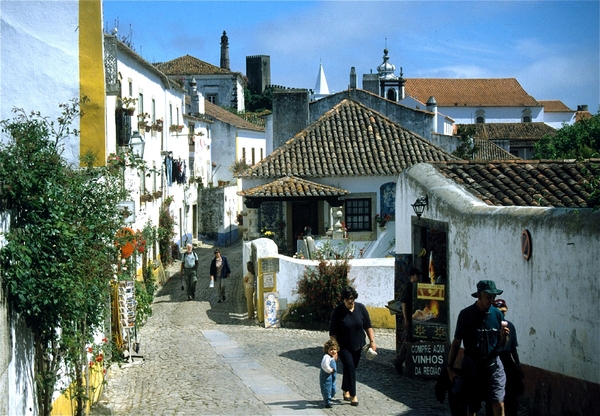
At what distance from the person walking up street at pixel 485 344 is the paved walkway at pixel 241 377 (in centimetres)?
229

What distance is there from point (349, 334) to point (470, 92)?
3617 inches

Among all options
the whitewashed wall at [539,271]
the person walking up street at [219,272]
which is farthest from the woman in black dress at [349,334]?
the person walking up street at [219,272]

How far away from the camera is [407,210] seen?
16.1 m

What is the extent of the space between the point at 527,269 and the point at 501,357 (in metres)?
1.98

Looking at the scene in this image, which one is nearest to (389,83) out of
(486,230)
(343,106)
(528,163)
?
(343,106)

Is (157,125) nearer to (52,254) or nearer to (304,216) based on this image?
(304,216)

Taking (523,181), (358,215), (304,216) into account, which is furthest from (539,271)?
(358,215)

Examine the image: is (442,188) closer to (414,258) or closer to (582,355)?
(414,258)

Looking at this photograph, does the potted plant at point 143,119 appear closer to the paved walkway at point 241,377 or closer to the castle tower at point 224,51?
the paved walkway at point 241,377

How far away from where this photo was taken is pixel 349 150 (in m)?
29.0

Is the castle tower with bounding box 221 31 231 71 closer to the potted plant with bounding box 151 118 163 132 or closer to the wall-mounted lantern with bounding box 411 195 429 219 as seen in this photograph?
the potted plant with bounding box 151 118 163 132

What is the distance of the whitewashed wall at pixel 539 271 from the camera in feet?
28.5

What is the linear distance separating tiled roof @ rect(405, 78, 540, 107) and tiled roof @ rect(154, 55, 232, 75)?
32.9 meters

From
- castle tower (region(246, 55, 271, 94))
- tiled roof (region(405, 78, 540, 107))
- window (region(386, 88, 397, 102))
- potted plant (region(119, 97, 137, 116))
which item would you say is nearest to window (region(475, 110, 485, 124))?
tiled roof (region(405, 78, 540, 107))
